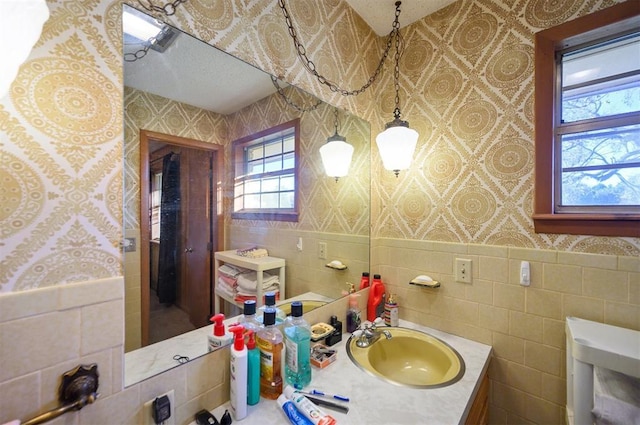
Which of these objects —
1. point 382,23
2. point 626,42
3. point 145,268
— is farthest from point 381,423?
point 382,23

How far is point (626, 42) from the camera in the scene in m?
1.05

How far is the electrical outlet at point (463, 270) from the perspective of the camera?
1304 millimetres

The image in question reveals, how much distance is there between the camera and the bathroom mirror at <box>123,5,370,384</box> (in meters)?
0.73

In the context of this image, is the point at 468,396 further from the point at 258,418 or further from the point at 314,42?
the point at 314,42

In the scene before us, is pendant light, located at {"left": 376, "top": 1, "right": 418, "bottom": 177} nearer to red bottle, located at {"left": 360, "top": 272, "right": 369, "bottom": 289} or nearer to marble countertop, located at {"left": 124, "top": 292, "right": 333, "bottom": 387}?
red bottle, located at {"left": 360, "top": 272, "right": 369, "bottom": 289}

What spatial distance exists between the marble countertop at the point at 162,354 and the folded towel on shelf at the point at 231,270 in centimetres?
17

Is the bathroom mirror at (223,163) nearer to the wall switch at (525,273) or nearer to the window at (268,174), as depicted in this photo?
the window at (268,174)

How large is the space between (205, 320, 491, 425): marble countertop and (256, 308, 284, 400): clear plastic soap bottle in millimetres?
32

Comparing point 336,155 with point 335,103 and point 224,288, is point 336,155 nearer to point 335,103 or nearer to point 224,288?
point 335,103

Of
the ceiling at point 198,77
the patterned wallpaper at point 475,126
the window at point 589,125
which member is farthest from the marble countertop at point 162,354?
the window at point 589,125

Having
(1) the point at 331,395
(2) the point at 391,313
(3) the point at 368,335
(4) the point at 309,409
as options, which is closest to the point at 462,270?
(2) the point at 391,313

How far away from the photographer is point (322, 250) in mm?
1414

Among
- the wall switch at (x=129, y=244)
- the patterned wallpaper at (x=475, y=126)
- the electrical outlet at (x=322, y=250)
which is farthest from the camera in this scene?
the electrical outlet at (x=322, y=250)

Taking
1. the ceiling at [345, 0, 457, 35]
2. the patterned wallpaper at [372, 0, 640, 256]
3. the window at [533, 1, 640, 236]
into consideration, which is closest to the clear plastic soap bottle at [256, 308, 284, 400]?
the patterned wallpaper at [372, 0, 640, 256]
